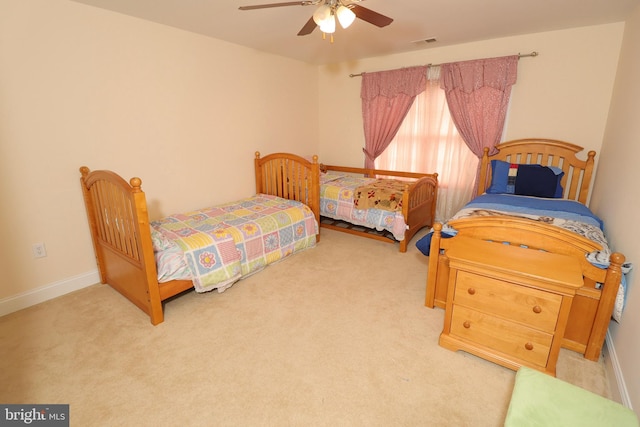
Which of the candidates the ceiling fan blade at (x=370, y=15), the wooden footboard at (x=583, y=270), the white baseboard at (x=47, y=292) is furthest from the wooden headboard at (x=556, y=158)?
the white baseboard at (x=47, y=292)

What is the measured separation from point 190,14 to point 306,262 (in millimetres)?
2418

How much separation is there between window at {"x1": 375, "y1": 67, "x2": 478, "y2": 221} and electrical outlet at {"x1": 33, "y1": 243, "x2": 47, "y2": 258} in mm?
3914

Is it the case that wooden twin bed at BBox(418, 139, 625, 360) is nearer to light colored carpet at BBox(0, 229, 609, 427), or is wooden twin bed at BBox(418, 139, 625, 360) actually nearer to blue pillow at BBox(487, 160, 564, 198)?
light colored carpet at BBox(0, 229, 609, 427)

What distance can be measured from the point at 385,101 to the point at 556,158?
2081 millimetres

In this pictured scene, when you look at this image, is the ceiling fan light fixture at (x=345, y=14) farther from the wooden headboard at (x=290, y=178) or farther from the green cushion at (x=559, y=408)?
the green cushion at (x=559, y=408)

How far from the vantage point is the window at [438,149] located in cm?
381

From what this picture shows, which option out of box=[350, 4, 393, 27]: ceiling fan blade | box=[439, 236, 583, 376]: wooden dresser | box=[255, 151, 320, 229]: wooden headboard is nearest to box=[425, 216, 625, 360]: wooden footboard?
box=[439, 236, 583, 376]: wooden dresser

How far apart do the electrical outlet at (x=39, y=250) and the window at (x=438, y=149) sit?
3.91 metres

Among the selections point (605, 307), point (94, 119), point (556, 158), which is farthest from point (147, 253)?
point (556, 158)

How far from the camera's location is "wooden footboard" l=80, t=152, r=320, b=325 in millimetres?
1986

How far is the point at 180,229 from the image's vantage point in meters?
2.68

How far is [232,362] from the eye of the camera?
1.80m

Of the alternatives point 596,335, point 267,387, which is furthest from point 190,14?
point 596,335

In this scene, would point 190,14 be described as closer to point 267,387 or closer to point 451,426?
point 267,387
